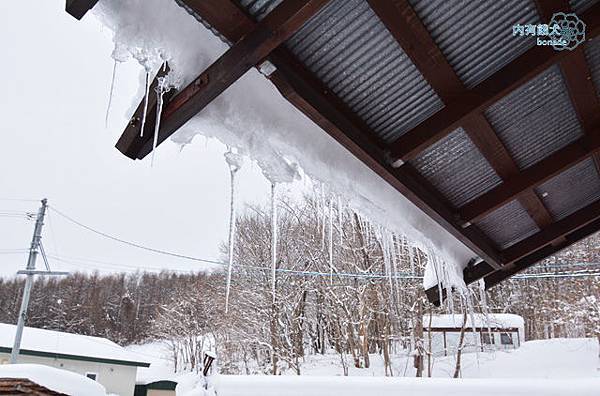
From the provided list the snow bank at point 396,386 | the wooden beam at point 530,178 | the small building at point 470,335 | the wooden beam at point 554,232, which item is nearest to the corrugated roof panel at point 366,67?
the wooden beam at point 530,178

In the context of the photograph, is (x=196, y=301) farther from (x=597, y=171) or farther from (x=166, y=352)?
(x=597, y=171)

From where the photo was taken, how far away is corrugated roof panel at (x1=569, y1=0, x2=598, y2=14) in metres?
1.70

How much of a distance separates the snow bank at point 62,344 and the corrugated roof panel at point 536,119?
15561 mm

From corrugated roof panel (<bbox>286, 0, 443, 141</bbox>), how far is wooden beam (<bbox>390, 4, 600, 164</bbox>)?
0.16 feet

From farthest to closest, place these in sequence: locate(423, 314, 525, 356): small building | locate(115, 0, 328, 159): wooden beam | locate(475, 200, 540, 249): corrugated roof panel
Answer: locate(423, 314, 525, 356): small building < locate(475, 200, 540, 249): corrugated roof panel < locate(115, 0, 328, 159): wooden beam

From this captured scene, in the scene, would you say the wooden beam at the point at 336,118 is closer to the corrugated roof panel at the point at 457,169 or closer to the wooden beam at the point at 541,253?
the corrugated roof panel at the point at 457,169

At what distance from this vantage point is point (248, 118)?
5.57 feet

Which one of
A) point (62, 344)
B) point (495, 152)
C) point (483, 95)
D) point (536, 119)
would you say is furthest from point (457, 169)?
point (62, 344)

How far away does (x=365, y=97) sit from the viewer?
1830mm

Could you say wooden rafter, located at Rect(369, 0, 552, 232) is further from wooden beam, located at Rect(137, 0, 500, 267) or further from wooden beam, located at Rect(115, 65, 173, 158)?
wooden beam, located at Rect(115, 65, 173, 158)

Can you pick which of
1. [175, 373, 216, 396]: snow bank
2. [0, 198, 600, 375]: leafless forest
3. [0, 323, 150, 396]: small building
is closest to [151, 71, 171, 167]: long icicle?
[175, 373, 216, 396]: snow bank

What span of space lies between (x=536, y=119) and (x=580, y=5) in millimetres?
596

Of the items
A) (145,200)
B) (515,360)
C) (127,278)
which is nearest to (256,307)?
(515,360)

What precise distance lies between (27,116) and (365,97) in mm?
60571
